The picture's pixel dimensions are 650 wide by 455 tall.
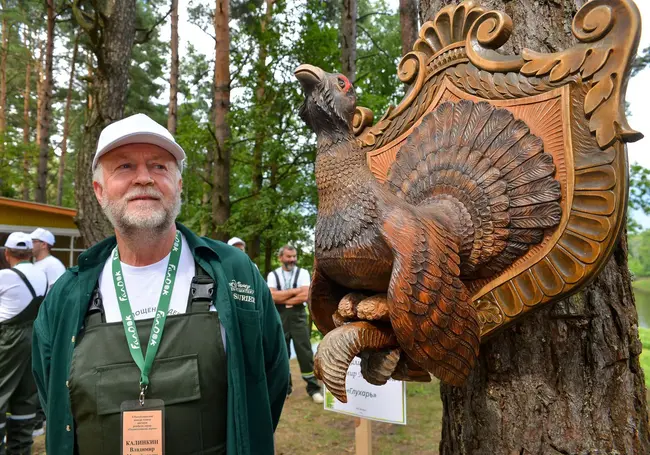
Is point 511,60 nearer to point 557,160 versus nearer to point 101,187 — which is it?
point 557,160

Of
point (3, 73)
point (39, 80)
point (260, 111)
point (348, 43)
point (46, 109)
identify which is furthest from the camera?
point (39, 80)

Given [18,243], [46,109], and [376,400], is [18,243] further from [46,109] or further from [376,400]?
[46,109]

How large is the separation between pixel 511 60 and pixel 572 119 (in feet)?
0.46

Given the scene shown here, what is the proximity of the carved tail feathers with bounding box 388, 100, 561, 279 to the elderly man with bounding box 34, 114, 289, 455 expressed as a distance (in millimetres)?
816

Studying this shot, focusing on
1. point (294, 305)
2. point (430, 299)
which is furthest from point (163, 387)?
point (294, 305)

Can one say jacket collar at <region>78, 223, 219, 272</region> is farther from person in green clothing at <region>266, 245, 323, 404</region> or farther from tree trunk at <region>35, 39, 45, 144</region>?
tree trunk at <region>35, 39, 45, 144</region>

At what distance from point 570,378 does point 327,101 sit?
0.61 metres

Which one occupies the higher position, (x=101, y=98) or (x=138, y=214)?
(x=101, y=98)

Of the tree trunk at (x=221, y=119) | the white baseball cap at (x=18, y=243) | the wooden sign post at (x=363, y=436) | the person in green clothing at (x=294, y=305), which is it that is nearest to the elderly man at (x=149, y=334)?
the wooden sign post at (x=363, y=436)

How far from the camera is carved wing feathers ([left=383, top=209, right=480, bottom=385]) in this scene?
627 mm

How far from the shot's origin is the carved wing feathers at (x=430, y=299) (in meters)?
0.63

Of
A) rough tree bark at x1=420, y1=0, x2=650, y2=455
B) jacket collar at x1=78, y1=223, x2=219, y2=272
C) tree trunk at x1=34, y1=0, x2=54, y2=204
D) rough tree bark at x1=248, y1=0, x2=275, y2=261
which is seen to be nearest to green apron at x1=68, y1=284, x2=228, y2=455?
jacket collar at x1=78, y1=223, x2=219, y2=272

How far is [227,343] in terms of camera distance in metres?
1.30

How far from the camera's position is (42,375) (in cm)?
147
